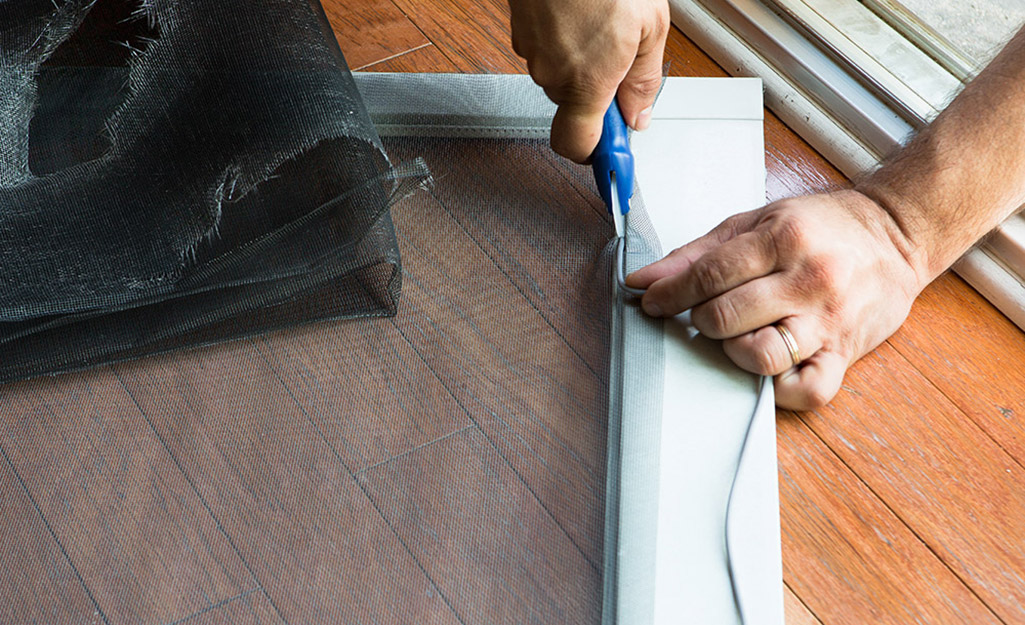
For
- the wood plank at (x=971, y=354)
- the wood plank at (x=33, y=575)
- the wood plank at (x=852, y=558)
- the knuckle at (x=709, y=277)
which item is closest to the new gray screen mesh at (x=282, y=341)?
the wood plank at (x=33, y=575)

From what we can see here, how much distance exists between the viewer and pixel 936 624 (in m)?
0.77

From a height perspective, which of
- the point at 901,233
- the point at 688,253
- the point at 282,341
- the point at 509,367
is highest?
the point at 901,233

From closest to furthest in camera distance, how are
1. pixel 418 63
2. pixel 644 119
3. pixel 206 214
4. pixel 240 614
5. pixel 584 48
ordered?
pixel 240 614
pixel 584 48
pixel 206 214
pixel 644 119
pixel 418 63

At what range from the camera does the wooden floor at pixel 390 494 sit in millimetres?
735

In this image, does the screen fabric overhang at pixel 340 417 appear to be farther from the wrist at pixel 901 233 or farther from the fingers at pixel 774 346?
the wrist at pixel 901 233

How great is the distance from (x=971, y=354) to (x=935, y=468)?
0.19m

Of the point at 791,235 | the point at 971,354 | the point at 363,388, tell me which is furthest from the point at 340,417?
the point at 971,354

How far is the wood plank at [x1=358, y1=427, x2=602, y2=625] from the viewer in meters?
0.72

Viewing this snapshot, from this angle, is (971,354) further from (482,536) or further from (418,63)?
(418,63)

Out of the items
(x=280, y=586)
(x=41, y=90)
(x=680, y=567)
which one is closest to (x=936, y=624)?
(x=680, y=567)

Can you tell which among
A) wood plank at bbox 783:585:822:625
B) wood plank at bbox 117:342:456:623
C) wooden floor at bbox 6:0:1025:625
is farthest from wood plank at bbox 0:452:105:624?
wood plank at bbox 783:585:822:625

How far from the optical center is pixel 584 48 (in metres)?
0.83

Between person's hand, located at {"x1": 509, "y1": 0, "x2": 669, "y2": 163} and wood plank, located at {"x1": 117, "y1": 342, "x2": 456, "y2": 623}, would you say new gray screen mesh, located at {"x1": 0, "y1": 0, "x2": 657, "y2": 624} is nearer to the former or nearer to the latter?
wood plank, located at {"x1": 117, "y1": 342, "x2": 456, "y2": 623}

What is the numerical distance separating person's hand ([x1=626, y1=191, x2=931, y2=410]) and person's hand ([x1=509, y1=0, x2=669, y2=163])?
189 mm
